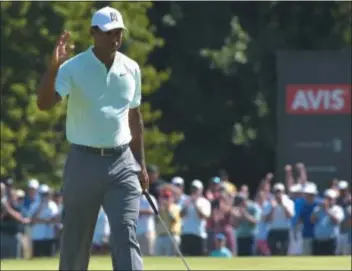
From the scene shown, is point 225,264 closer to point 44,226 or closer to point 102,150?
point 44,226

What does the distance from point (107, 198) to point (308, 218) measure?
14312 millimetres

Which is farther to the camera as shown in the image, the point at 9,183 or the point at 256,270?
the point at 9,183

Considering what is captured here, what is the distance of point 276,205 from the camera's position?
23234 mm

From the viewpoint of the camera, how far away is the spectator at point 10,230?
74.7 feet

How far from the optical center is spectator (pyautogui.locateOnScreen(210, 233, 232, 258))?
863 inches

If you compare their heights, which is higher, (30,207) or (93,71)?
(93,71)

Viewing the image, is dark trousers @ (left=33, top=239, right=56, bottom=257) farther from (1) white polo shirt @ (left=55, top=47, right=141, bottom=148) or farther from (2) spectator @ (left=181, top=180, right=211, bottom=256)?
(1) white polo shirt @ (left=55, top=47, right=141, bottom=148)

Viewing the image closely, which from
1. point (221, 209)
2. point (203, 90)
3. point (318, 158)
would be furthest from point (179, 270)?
point (203, 90)

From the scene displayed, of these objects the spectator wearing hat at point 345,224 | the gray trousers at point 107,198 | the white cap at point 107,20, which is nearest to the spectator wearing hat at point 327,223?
the spectator wearing hat at point 345,224

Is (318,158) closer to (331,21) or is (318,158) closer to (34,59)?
(34,59)

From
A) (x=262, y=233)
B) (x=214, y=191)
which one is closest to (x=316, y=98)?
(x=214, y=191)

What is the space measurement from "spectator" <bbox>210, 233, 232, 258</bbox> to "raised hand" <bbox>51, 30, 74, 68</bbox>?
1262cm

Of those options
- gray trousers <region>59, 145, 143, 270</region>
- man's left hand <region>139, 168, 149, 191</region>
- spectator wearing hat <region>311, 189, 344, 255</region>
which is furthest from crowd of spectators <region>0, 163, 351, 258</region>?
gray trousers <region>59, 145, 143, 270</region>

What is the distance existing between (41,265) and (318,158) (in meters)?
8.10
